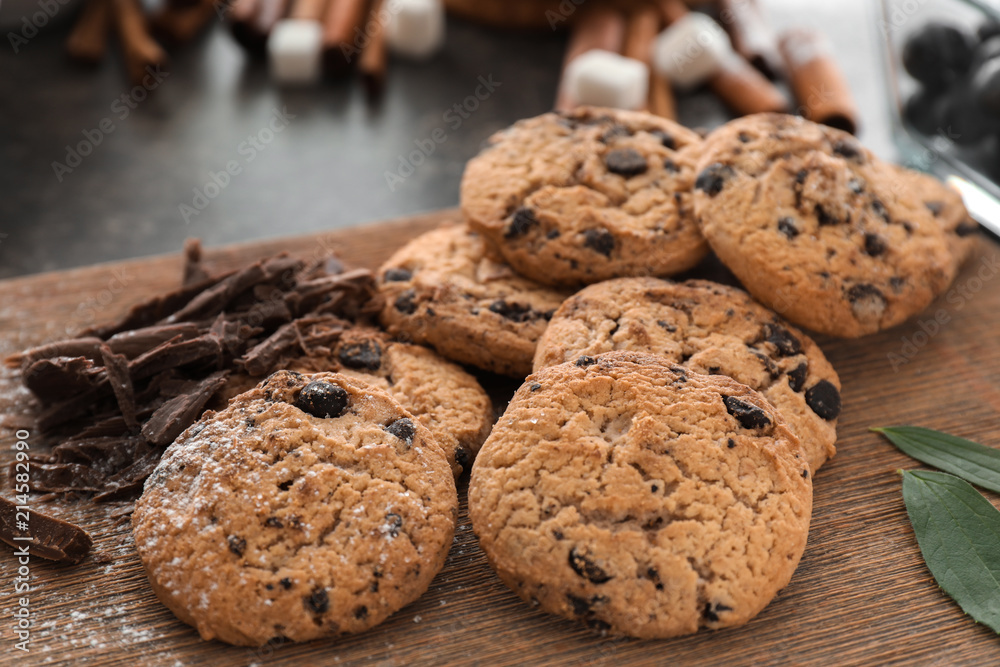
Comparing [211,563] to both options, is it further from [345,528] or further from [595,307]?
[595,307]

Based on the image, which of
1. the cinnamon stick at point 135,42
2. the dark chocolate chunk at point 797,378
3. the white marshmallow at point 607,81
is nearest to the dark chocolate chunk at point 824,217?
the dark chocolate chunk at point 797,378

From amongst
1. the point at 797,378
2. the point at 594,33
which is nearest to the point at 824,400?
the point at 797,378

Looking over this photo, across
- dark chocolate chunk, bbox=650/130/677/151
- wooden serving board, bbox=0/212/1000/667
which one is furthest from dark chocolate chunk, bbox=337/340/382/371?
dark chocolate chunk, bbox=650/130/677/151

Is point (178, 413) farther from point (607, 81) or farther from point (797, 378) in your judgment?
point (607, 81)

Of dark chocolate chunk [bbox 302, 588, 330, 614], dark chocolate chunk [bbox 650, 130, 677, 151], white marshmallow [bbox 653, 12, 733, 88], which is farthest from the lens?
white marshmallow [bbox 653, 12, 733, 88]

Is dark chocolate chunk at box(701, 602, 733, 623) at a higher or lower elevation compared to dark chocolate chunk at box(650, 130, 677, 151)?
lower

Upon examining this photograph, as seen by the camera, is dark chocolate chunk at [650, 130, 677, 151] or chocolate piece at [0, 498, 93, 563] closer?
chocolate piece at [0, 498, 93, 563]

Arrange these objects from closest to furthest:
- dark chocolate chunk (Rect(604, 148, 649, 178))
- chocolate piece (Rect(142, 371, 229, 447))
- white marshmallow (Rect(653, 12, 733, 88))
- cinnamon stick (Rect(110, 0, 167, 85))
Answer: chocolate piece (Rect(142, 371, 229, 447)) → dark chocolate chunk (Rect(604, 148, 649, 178)) → white marshmallow (Rect(653, 12, 733, 88)) → cinnamon stick (Rect(110, 0, 167, 85))

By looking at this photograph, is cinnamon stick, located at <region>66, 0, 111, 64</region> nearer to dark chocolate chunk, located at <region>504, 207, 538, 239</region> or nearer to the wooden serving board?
the wooden serving board
